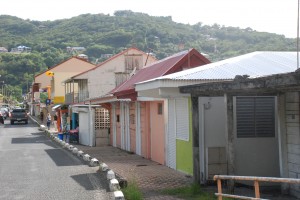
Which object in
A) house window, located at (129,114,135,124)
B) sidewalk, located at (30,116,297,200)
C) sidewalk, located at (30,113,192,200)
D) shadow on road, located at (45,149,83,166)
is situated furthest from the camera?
house window, located at (129,114,135,124)

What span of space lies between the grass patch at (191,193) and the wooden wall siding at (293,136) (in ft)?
5.86

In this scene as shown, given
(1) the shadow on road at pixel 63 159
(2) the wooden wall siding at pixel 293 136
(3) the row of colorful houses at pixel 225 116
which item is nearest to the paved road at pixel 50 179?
(1) the shadow on road at pixel 63 159

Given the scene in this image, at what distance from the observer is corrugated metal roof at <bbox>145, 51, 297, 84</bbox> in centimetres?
1122

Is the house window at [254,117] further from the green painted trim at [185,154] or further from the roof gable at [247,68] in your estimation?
the green painted trim at [185,154]

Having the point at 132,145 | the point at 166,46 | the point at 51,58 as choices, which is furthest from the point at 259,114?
the point at 51,58

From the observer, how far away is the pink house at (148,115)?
56.0 feet

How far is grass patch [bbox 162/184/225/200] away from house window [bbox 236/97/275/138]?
197 cm

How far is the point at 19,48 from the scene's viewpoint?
146m

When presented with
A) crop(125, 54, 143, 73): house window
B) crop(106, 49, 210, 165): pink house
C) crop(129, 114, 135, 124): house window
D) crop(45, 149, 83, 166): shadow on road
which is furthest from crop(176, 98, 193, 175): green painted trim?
crop(125, 54, 143, 73): house window

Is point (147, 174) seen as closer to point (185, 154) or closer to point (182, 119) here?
point (185, 154)

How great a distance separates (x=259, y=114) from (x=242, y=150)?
1.02 m

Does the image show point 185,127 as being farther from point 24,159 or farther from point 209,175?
point 24,159

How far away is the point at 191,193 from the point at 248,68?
3.38 meters

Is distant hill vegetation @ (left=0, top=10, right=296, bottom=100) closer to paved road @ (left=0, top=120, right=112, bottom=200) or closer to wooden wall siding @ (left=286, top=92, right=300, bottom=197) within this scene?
paved road @ (left=0, top=120, right=112, bottom=200)
